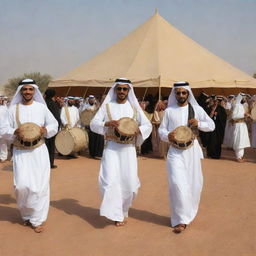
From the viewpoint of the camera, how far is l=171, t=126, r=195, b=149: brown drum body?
480cm

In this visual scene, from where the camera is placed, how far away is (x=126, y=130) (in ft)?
16.2

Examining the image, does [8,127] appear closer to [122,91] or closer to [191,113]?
[122,91]

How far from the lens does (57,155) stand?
11594 millimetres

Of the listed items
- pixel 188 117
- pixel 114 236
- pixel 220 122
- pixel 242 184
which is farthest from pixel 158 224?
pixel 220 122

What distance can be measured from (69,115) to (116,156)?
5998mm

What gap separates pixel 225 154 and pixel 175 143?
735 centimetres

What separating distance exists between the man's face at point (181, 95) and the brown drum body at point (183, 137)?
36cm

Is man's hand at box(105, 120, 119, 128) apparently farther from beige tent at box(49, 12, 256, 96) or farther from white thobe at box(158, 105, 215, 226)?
beige tent at box(49, 12, 256, 96)

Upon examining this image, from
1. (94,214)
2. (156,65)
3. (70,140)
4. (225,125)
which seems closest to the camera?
(94,214)

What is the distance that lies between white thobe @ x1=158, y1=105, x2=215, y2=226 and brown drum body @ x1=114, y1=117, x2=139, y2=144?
37 cm

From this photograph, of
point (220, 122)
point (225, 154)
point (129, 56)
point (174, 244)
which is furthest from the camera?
point (129, 56)

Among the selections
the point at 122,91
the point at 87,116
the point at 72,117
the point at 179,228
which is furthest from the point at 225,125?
the point at 179,228

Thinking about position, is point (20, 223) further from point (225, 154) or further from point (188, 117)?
point (225, 154)

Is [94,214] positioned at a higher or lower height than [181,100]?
lower
